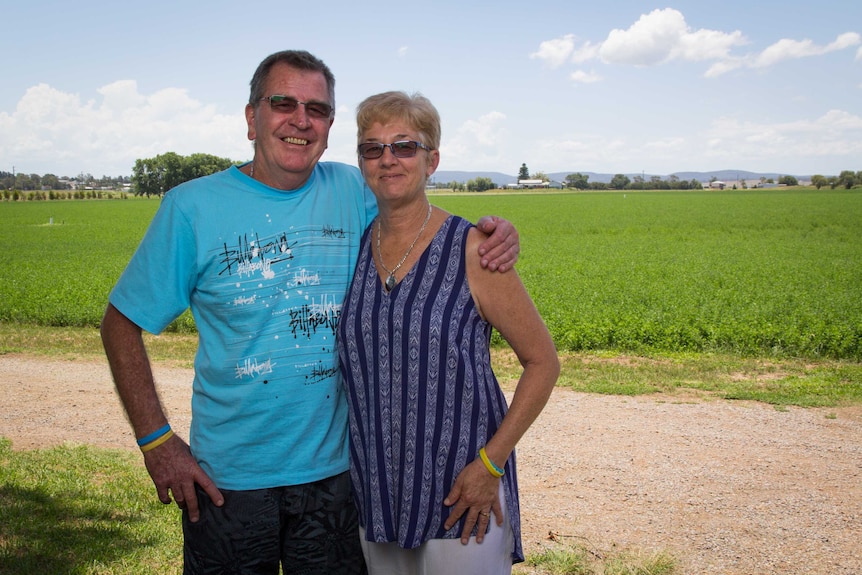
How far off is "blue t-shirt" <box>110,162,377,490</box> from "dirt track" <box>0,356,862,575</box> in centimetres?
269

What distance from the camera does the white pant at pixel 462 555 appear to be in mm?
2287

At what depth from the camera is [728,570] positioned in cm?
443

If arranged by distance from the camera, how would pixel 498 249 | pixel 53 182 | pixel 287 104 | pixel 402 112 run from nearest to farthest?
pixel 498 249, pixel 402 112, pixel 287 104, pixel 53 182

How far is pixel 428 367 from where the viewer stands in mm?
2199

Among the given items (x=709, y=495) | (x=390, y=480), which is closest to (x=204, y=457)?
(x=390, y=480)

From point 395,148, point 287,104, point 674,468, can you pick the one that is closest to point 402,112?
point 395,148

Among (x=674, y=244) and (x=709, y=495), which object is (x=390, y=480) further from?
(x=674, y=244)

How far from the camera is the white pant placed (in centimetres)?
229

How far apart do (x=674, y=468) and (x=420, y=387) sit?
182 inches

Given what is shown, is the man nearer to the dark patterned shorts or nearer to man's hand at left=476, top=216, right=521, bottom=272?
the dark patterned shorts

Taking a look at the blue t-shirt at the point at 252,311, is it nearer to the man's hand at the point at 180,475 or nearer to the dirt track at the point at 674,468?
the man's hand at the point at 180,475

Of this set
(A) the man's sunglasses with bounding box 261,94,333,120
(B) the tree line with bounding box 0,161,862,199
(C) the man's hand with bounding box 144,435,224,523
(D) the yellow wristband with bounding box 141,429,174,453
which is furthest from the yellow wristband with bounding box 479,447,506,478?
(B) the tree line with bounding box 0,161,862,199

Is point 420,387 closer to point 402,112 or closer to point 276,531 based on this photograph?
point 276,531

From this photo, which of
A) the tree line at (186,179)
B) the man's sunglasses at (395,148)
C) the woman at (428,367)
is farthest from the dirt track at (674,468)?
the tree line at (186,179)
